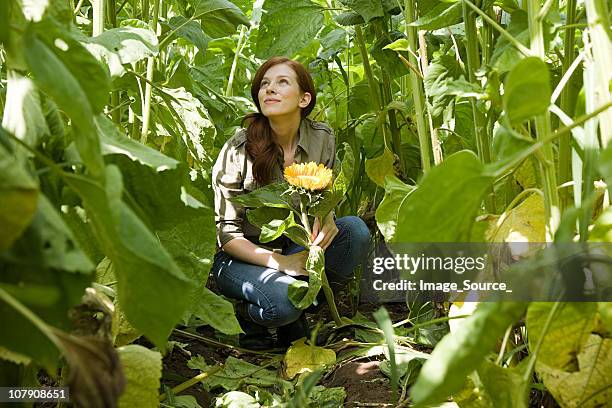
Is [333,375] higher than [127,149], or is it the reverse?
[127,149]

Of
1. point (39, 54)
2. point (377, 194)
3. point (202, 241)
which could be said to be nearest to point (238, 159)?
point (377, 194)

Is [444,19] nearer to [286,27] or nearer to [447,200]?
[447,200]

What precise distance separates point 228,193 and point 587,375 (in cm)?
120

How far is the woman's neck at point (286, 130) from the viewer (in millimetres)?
1972

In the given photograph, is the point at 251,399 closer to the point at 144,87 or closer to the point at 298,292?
the point at 298,292

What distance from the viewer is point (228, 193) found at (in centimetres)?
188

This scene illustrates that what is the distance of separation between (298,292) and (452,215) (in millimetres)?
1002

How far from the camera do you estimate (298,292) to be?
5.48 feet

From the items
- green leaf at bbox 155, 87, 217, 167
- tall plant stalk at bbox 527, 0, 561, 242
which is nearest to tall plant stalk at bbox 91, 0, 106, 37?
green leaf at bbox 155, 87, 217, 167

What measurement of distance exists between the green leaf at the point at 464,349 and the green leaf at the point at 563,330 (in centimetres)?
16

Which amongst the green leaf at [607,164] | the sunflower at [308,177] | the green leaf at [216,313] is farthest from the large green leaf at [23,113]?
the sunflower at [308,177]

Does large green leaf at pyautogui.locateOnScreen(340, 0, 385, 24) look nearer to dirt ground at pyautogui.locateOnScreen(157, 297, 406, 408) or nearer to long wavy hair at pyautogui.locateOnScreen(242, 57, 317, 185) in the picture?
long wavy hair at pyautogui.locateOnScreen(242, 57, 317, 185)

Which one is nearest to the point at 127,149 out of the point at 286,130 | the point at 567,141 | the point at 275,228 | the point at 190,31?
the point at 567,141

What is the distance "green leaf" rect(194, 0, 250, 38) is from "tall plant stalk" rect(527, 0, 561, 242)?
89cm
